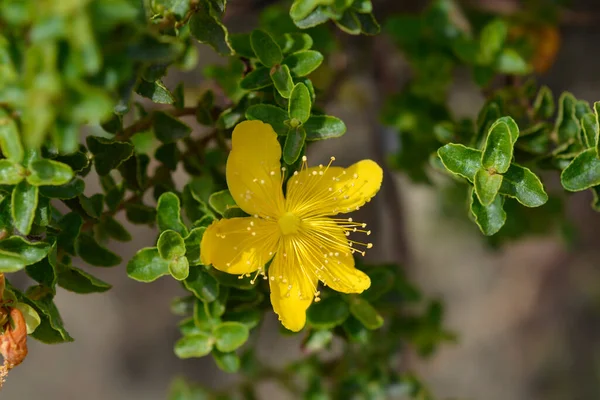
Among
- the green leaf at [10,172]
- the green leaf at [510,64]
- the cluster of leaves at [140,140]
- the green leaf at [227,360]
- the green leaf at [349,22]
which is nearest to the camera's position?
the cluster of leaves at [140,140]

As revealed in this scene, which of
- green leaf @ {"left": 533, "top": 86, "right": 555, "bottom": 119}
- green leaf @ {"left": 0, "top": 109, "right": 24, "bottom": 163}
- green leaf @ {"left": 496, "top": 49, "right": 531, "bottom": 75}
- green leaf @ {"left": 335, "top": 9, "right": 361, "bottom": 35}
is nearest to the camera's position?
green leaf @ {"left": 0, "top": 109, "right": 24, "bottom": 163}

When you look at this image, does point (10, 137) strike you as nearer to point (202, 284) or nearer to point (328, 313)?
point (202, 284)

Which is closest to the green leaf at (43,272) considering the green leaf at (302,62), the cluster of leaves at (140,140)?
the cluster of leaves at (140,140)

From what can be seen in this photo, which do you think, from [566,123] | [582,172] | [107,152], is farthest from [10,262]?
[566,123]

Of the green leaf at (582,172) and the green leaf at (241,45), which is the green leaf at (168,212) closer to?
the green leaf at (241,45)

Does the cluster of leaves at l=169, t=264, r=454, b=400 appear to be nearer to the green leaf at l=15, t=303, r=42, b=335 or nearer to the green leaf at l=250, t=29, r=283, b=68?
the green leaf at l=15, t=303, r=42, b=335

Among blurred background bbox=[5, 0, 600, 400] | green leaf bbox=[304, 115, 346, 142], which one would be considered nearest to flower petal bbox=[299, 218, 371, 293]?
green leaf bbox=[304, 115, 346, 142]

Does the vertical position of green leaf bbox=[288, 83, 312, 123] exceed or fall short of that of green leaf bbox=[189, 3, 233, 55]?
it falls short
